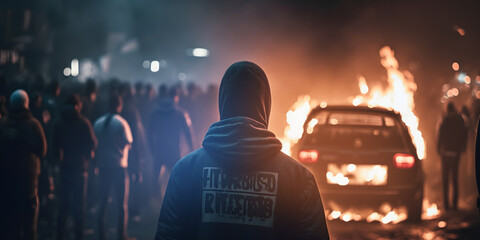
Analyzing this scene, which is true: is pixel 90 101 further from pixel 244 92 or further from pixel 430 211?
pixel 244 92

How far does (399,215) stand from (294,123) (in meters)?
13.2

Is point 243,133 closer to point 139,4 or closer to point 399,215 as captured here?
point 399,215

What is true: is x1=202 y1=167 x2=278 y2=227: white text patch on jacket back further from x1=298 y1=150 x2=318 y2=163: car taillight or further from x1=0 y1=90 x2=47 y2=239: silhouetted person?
x1=298 y1=150 x2=318 y2=163: car taillight

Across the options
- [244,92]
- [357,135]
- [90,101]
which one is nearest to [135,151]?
[90,101]

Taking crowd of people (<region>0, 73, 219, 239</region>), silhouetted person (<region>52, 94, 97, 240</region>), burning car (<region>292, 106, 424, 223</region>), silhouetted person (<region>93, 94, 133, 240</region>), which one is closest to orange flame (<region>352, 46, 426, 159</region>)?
burning car (<region>292, 106, 424, 223</region>)

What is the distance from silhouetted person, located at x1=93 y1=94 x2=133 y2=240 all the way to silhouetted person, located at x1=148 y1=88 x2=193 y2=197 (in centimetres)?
186

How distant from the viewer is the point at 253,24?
35969 millimetres

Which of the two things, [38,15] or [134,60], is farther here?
[134,60]

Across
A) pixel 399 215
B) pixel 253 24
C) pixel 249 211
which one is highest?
pixel 253 24

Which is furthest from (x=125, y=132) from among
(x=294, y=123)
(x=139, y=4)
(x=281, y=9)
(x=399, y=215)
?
(x=281, y=9)

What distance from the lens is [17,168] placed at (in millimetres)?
6406

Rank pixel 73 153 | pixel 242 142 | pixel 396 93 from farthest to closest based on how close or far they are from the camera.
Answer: pixel 396 93, pixel 73 153, pixel 242 142

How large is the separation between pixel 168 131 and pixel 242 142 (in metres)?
6.79

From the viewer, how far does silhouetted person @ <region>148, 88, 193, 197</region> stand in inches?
376
